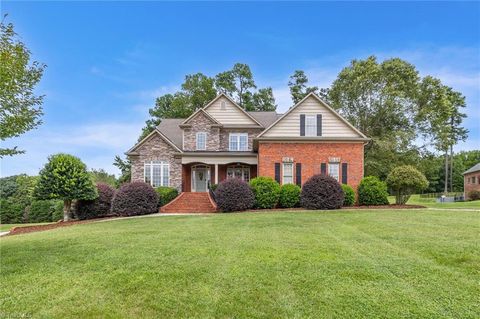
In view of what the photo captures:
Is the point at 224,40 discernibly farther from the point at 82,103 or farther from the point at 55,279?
the point at 55,279

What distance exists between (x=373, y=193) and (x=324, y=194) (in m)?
3.93

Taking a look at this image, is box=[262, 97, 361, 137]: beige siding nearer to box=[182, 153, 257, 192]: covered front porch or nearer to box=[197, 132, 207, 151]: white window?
box=[182, 153, 257, 192]: covered front porch

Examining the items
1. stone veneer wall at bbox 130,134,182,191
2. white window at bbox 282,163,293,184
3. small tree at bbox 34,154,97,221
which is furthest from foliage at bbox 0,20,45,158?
stone veneer wall at bbox 130,134,182,191

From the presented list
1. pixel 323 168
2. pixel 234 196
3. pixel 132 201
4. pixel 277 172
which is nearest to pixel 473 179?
pixel 323 168

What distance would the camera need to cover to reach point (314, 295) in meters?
4.43

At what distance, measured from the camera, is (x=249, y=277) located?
516 cm

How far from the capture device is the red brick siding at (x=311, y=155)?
2036 centimetres

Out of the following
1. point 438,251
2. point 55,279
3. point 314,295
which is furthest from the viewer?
point 438,251

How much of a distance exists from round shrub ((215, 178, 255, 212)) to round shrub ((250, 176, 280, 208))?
1.77 ft

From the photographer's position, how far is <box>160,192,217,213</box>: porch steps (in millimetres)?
19266

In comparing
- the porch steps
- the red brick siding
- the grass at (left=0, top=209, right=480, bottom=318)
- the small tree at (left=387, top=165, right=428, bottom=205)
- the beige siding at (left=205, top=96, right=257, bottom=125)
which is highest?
the beige siding at (left=205, top=96, right=257, bottom=125)

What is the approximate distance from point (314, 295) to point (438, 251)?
144 inches

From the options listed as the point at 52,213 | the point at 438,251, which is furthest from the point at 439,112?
the point at 52,213

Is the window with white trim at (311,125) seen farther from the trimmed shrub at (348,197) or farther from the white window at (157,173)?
the white window at (157,173)
